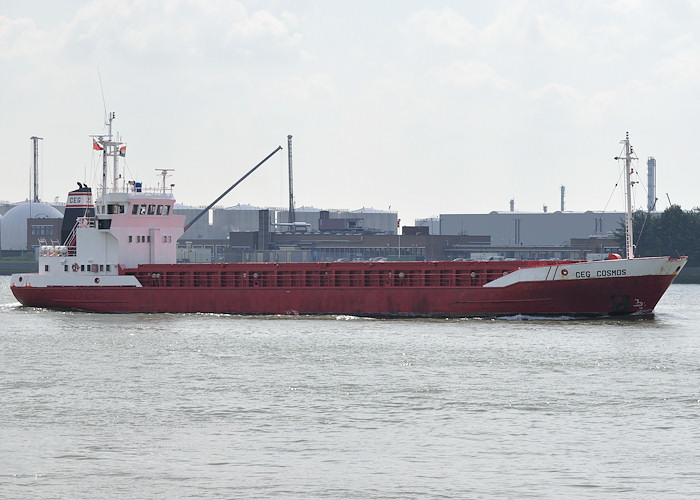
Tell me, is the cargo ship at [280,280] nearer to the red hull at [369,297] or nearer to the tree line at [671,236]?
the red hull at [369,297]

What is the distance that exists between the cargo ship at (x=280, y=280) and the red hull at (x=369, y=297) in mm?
56

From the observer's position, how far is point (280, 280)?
61.8m

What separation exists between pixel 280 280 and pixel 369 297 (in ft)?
18.1

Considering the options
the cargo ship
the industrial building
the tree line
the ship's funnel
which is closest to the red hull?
the cargo ship

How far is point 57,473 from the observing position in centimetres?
2456

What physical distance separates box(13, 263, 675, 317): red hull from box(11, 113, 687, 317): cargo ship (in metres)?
0.06

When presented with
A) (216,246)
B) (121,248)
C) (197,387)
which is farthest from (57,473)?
(216,246)

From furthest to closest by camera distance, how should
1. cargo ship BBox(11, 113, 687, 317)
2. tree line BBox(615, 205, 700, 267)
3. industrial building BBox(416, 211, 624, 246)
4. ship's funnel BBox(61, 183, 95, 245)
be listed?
industrial building BBox(416, 211, 624, 246) → tree line BBox(615, 205, 700, 267) → ship's funnel BBox(61, 183, 95, 245) → cargo ship BBox(11, 113, 687, 317)

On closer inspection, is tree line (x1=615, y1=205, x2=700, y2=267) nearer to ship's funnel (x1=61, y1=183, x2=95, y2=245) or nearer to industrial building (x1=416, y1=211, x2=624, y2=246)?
industrial building (x1=416, y1=211, x2=624, y2=246)

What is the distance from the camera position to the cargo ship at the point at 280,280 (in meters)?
55.7

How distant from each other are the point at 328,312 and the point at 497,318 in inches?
380

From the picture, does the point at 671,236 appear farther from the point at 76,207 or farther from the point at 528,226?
the point at 76,207

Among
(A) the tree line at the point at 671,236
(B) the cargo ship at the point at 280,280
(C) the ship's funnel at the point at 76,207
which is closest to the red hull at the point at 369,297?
(B) the cargo ship at the point at 280,280

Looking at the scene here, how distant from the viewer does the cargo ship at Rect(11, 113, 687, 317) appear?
55719 millimetres
